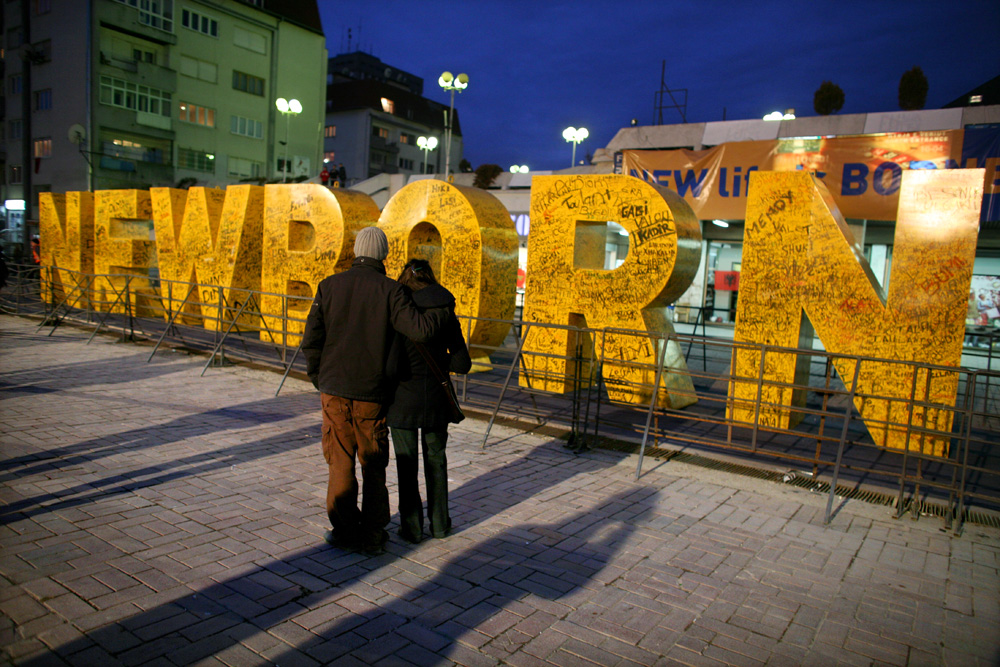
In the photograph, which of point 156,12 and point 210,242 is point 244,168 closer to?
point 156,12

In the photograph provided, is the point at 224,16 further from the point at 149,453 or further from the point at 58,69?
the point at 149,453

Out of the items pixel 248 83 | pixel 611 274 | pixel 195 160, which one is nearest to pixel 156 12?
pixel 248 83

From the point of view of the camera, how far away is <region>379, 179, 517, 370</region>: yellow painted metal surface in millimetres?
10031

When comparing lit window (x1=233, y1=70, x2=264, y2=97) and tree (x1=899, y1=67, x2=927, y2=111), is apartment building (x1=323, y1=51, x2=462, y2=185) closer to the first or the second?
lit window (x1=233, y1=70, x2=264, y2=97)

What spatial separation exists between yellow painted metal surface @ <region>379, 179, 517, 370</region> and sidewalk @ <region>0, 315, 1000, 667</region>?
3765 millimetres

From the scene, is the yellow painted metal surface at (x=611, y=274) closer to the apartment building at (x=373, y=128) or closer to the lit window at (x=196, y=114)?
the lit window at (x=196, y=114)

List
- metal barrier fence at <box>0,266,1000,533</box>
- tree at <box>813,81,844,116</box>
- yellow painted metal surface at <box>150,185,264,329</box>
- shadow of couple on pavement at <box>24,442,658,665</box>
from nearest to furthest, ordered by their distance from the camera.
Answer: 1. shadow of couple on pavement at <box>24,442,658,665</box>
2. metal barrier fence at <box>0,266,1000,533</box>
3. yellow painted metal surface at <box>150,185,264,329</box>
4. tree at <box>813,81,844,116</box>

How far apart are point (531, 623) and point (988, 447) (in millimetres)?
7694

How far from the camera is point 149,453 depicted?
6.18m

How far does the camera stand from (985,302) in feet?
51.2

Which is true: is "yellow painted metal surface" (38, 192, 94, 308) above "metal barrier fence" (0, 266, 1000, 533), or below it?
above

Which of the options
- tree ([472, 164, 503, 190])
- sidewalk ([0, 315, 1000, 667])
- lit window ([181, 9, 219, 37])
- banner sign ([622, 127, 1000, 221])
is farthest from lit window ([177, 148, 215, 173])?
sidewalk ([0, 315, 1000, 667])

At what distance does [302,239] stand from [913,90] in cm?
1776

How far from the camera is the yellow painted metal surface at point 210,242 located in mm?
12680
